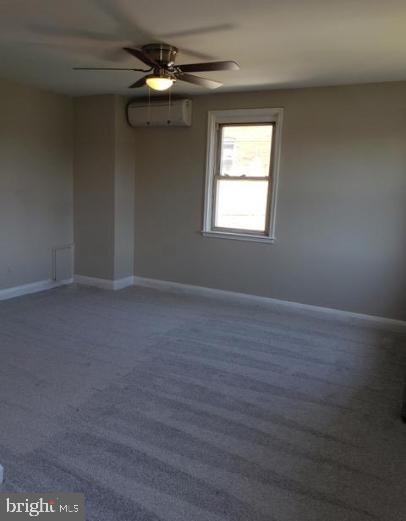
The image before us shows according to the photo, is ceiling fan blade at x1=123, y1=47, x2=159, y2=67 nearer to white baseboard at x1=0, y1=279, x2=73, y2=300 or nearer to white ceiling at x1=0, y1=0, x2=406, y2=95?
white ceiling at x1=0, y1=0, x2=406, y2=95

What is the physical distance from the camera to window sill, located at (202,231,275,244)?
4.86 meters

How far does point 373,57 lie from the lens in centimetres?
334

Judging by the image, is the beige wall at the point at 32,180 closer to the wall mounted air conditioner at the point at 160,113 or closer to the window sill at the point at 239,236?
the wall mounted air conditioner at the point at 160,113

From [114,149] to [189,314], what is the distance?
89.5 inches

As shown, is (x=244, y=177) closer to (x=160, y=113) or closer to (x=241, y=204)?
(x=241, y=204)

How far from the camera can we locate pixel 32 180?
16.5 ft

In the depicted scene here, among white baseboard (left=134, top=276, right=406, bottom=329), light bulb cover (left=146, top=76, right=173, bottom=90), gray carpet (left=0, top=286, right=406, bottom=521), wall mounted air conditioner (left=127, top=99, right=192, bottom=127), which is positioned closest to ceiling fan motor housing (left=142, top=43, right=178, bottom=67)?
light bulb cover (left=146, top=76, right=173, bottom=90)

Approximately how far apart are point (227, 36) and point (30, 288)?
374 cm

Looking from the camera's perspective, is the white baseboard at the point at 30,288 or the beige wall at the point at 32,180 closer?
the beige wall at the point at 32,180

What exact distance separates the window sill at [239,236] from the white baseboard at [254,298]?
67cm

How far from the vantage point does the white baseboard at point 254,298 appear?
14.4ft

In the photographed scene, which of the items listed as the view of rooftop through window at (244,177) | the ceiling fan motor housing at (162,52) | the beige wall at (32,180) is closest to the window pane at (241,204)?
the view of rooftop through window at (244,177)

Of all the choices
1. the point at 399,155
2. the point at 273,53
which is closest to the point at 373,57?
the point at 273,53

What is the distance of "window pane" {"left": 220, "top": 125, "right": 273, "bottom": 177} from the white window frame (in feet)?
0.28
